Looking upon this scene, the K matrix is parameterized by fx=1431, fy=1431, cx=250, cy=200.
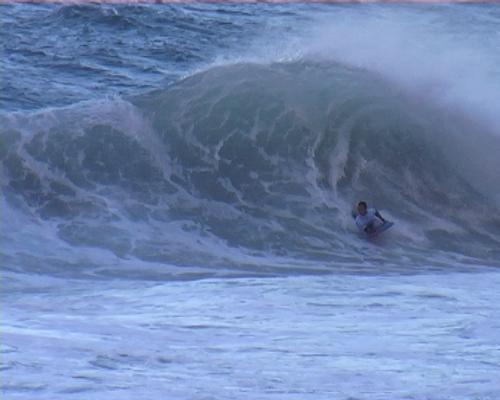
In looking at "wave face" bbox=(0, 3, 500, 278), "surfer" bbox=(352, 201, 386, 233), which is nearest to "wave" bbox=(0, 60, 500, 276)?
"wave face" bbox=(0, 3, 500, 278)

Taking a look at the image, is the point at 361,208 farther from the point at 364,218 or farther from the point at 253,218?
the point at 253,218

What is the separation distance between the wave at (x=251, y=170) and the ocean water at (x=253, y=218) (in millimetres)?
→ 20

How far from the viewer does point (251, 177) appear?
11.7 m

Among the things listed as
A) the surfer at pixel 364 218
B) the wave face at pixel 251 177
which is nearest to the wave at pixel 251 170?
the wave face at pixel 251 177

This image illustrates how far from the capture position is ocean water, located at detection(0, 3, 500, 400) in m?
5.76

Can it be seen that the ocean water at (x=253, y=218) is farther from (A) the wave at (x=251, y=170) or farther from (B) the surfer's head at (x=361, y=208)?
(B) the surfer's head at (x=361, y=208)

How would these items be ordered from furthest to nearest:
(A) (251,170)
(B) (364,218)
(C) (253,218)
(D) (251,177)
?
(A) (251,170), (D) (251,177), (C) (253,218), (B) (364,218)

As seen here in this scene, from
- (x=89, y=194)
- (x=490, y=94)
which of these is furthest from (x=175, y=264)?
(x=490, y=94)

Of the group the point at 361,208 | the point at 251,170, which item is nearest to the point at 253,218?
the point at 361,208

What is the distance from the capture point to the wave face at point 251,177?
994 cm

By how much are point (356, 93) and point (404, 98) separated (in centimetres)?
44

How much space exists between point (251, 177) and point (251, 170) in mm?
139

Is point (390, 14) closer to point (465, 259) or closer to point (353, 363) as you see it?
point (465, 259)

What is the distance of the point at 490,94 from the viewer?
13328 millimetres
